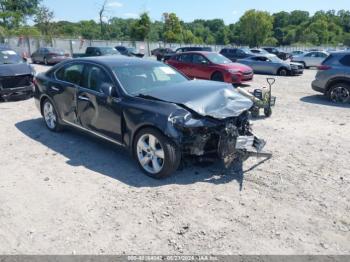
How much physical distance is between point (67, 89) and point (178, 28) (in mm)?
63812

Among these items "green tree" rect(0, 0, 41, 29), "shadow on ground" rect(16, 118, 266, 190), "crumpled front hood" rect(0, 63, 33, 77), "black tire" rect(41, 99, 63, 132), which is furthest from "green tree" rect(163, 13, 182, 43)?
"shadow on ground" rect(16, 118, 266, 190)

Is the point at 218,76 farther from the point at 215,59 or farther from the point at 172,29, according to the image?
the point at 172,29

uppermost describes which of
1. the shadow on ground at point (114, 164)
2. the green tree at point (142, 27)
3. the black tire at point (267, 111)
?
the green tree at point (142, 27)

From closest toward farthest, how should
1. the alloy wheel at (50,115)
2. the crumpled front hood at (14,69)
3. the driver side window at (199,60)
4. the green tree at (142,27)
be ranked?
the alloy wheel at (50,115) → the crumpled front hood at (14,69) → the driver side window at (199,60) → the green tree at (142,27)

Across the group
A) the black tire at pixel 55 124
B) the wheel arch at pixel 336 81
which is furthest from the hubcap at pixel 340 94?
the black tire at pixel 55 124

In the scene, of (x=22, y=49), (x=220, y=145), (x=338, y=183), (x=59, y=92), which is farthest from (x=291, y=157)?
(x=22, y=49)

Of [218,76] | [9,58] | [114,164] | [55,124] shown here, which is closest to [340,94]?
[218,76]

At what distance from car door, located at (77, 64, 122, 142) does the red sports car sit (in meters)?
8.74

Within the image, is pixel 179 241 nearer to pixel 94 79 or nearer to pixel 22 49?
pixel 94 79

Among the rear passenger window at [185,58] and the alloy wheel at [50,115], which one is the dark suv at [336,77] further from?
the alloy wheel at [50,115]

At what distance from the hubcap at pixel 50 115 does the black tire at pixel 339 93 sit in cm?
869

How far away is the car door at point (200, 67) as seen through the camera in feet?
46.8

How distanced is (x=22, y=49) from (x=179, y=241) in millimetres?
38096

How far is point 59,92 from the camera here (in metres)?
6.40
